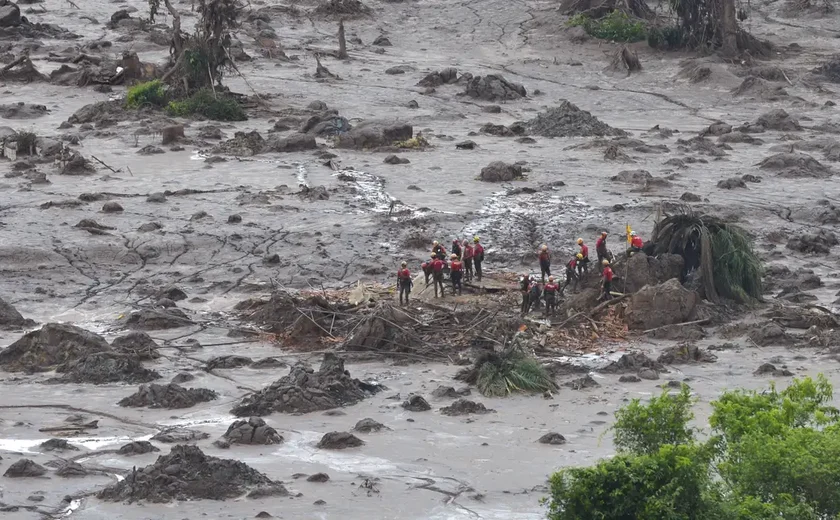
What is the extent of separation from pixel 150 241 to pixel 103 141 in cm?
796

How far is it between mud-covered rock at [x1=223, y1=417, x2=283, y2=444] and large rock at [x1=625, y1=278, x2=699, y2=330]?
21.3 feet

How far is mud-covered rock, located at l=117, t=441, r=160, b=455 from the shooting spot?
576 inches

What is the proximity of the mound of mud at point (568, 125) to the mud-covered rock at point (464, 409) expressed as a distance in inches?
701

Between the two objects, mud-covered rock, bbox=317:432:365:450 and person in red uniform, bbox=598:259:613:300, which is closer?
mud-covered rock, bbox=317:432:365:450

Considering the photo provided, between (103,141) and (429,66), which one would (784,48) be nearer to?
(429,66)

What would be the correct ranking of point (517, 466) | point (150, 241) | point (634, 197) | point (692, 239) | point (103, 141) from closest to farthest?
point (517, 466)
point (692, 239)
point (150, 241)
point (634, 197)
point (103, 141)

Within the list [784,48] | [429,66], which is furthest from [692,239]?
[784,48]

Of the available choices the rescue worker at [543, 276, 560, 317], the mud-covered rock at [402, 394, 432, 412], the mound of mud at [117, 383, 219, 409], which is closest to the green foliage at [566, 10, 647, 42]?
the rescue worker at [543, 276, 560, 317]

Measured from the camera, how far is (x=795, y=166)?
98.7 feet

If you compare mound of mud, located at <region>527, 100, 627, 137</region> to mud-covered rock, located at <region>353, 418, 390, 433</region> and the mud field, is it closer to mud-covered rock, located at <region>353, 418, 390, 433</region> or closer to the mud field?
the mud field

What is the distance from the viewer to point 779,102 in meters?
38.7

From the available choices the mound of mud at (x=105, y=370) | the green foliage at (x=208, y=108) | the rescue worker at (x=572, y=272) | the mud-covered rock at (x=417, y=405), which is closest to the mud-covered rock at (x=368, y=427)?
the mud-covered rock at (x=417, y=405)

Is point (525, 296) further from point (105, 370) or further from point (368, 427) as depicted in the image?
Result: point (105, 370)

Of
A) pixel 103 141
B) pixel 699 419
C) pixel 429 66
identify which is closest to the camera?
pixel 699 419
